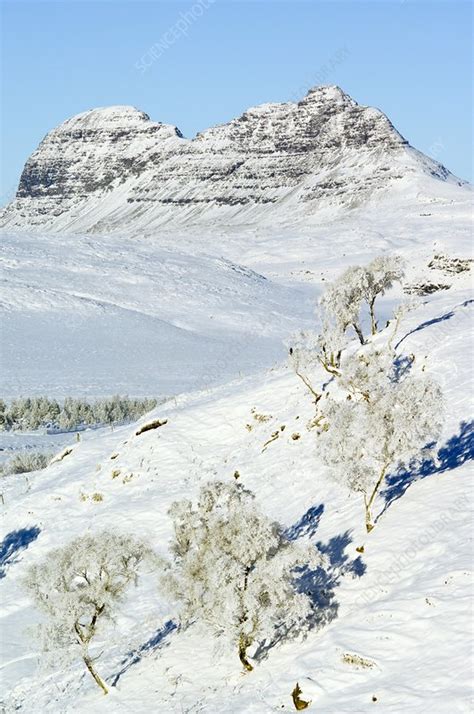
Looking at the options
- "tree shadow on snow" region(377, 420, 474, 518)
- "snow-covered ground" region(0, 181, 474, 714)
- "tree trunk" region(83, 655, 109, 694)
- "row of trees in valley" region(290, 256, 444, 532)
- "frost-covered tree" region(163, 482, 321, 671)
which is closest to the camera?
"snow-covered ground" region(0, 181, 474, 714)

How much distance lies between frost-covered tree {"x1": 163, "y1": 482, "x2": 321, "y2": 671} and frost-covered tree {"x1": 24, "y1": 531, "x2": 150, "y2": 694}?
1443mm

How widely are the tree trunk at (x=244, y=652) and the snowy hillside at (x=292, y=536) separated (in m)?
0.23

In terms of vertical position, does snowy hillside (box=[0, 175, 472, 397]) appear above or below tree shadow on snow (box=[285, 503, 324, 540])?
above

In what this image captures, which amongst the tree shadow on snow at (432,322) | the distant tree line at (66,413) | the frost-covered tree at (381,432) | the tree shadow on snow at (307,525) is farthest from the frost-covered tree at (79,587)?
the distant tree line at (66,413)

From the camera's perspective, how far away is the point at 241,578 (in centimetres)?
1686

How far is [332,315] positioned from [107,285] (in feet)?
224

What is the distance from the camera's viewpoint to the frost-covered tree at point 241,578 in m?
16.8

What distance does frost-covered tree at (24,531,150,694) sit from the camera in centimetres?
1830

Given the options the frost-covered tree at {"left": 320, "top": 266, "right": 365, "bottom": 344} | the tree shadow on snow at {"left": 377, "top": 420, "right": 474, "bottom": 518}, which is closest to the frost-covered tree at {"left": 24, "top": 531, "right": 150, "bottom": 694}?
the tree shadow on snow at {"left": 377, "top": 420, "right": 474, "bottom": 518}

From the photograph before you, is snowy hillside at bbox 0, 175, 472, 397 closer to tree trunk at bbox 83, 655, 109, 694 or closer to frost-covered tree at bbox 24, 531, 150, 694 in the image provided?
frost-covered tree at bbox 24, 531, 150, 694

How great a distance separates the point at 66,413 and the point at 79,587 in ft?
135

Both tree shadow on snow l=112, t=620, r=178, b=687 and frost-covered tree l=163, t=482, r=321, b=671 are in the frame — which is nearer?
frost-covered tree l=163, t=482, r=321, b=671

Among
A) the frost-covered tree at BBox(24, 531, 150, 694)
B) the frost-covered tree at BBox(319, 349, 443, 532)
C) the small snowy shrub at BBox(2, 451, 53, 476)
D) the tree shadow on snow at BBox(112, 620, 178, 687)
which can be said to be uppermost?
the frost-covered tree at BBox(319, 349, 443, 532)

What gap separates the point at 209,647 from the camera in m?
19.7
